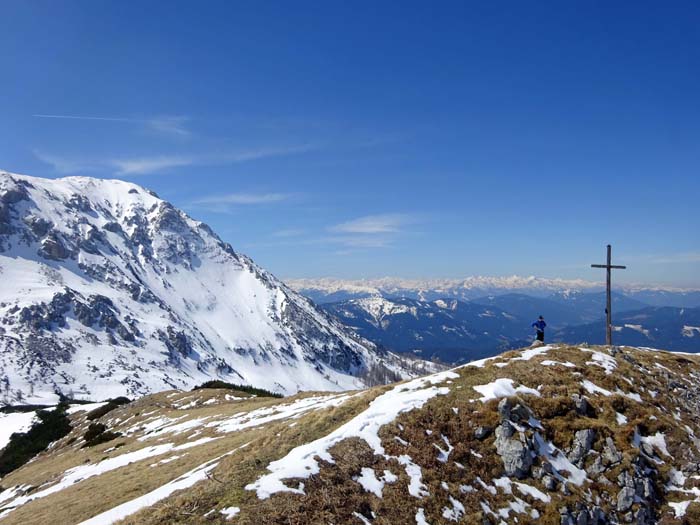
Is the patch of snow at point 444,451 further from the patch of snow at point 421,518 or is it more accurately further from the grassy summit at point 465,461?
the patch of snow at point 421,518

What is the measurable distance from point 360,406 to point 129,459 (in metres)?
27.0

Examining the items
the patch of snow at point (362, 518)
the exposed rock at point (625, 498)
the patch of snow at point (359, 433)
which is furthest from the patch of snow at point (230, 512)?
the exposed rock at point (625, 498)

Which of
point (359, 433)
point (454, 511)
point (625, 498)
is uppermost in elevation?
point (359, 433)

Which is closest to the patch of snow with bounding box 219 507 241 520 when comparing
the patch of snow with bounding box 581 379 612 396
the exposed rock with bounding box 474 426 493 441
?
the exposed rock with bounding box 474 426 493 441

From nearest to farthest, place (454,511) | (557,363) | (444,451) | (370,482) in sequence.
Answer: (454,511) < (370,482) < (444,451) < (557,363)

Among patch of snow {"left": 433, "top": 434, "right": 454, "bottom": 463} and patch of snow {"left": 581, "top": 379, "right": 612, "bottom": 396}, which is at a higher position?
patch of snow {"left": 581, "top": 379, "right": 612, "bottom": 396}

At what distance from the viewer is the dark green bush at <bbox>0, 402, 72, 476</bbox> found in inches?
2739

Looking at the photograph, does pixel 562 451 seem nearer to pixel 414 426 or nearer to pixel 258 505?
pixel 414 426

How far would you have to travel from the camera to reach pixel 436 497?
17.9 m

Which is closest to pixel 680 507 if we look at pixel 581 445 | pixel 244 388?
pixel 581 445

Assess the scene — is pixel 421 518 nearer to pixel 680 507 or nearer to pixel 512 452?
pixel 512 452

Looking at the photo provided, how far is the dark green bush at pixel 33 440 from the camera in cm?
6956

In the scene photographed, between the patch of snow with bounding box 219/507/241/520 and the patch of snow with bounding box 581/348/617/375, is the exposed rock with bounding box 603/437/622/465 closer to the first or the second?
the patch of snow with bounding box 581/348/617/375

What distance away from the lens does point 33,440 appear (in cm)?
7906
